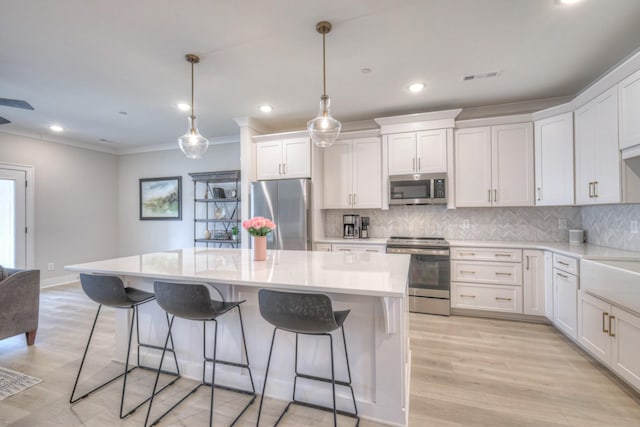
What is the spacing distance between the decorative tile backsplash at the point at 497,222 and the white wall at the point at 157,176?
2.54m

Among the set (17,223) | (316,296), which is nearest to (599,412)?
(316,296)

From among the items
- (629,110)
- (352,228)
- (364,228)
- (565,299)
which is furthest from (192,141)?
(565,299)

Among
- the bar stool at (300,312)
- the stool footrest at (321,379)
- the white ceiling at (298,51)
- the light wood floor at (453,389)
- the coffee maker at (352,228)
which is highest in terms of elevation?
the white ceiling at (298,51)

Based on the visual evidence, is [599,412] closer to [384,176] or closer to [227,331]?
[227,331]

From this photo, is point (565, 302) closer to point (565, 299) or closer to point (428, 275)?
point (565, 299)

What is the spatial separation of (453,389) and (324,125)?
2.17m

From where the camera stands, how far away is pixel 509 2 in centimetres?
195

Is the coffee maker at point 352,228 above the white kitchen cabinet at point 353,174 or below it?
below

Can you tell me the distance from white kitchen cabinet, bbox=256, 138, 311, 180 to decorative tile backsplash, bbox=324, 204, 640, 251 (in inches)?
34.4

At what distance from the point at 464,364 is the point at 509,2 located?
2.72m

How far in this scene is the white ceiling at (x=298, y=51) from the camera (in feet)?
6.62

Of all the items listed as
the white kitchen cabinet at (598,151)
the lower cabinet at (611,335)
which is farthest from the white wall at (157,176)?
the lower cabinet at (611,335)

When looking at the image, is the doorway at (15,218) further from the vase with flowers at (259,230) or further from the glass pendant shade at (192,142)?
the vase with flowers at (259,230)

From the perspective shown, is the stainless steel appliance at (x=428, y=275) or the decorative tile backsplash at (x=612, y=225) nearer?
the decorative tile backsplash at (x=612, y=225)
